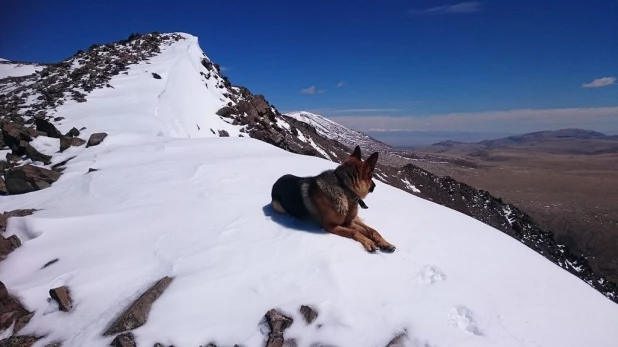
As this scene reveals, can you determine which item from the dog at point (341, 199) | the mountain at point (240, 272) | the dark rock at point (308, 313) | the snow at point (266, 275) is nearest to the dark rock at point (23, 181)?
the mountain at point (240, 272)

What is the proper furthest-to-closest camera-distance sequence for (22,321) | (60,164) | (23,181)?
(60,164) < (23,181) < (22,321)

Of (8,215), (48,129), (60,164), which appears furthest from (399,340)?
(48,129)

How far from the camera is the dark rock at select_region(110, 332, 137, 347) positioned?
13.0 ft

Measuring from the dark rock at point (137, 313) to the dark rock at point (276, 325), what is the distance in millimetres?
1511

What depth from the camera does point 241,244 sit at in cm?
585

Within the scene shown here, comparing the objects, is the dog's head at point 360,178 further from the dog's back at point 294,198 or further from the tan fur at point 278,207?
the tan fur at point 278,207

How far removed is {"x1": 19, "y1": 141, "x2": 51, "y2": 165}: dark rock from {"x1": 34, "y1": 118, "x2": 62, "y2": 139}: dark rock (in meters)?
1.29

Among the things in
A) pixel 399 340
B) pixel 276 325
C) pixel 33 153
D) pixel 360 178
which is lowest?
pixel 399 340

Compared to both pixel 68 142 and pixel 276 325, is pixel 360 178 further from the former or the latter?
pixel 68 142

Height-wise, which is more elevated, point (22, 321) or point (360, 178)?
point (360, 178)

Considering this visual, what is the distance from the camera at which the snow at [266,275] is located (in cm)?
441

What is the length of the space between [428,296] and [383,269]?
30.1 inches

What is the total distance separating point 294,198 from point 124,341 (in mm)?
3613

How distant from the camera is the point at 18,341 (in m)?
4.06
